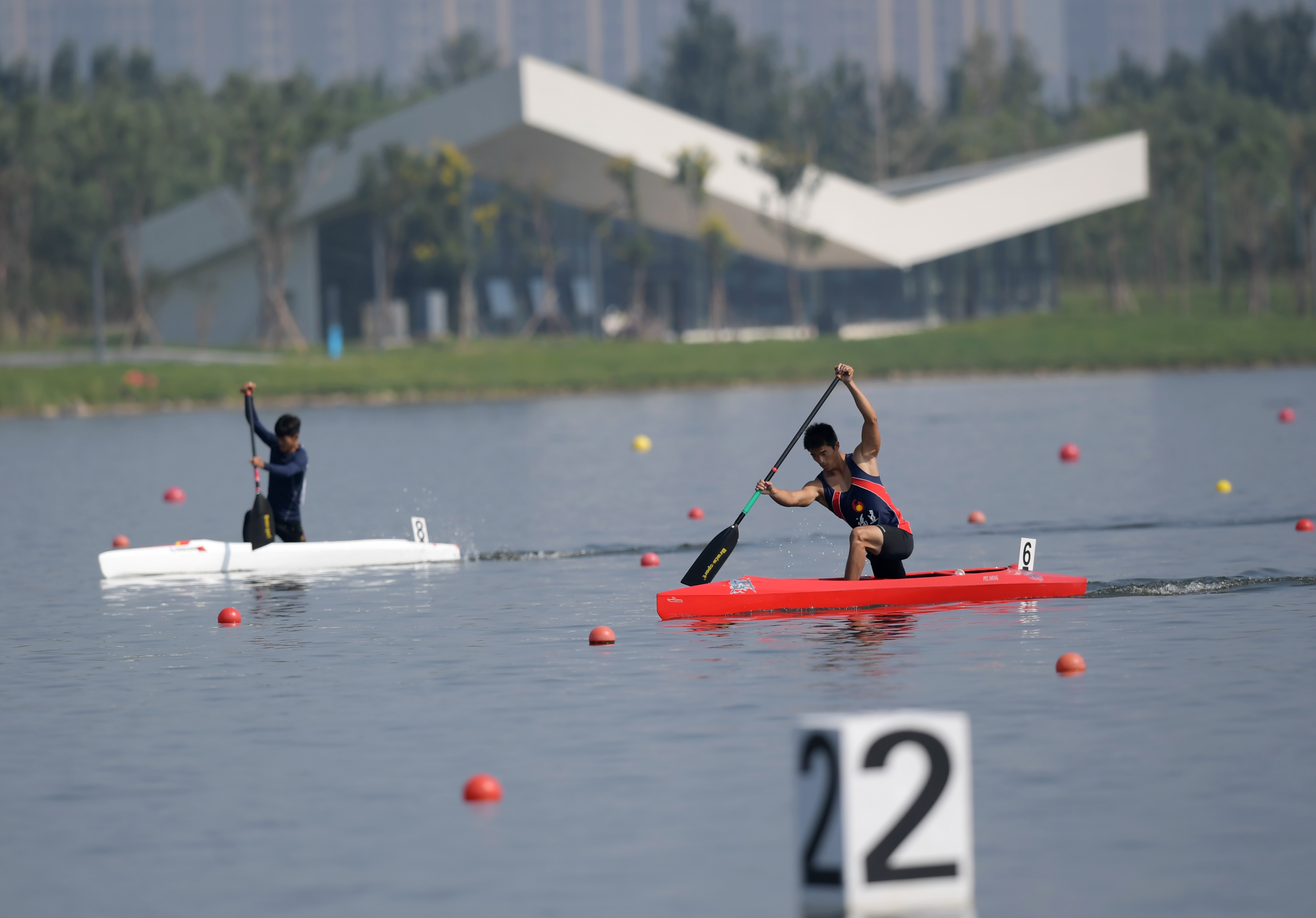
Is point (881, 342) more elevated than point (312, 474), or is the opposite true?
point (881, 342)

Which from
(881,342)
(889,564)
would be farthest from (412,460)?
(881,342)

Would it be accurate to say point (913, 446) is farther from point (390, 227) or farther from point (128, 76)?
point (128, 76)

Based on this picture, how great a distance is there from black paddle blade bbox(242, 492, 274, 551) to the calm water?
39.7 inches

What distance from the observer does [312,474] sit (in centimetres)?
3409

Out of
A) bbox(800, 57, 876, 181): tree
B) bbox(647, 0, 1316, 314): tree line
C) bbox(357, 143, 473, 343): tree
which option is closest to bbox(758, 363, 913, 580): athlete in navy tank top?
bbox(357, 143, 473, 343): tree

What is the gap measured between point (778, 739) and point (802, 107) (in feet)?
370

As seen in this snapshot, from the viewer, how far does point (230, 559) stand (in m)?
21.0

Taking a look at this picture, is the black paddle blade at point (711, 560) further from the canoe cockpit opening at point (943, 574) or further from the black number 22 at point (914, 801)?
the black number 22 at point (914, 801)

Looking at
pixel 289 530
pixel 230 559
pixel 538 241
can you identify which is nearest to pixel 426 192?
pixel 538 241

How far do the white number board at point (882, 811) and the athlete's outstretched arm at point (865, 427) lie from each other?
25.4ft

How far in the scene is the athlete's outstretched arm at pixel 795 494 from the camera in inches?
615

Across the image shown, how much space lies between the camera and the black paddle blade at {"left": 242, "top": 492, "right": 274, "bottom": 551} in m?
20.8

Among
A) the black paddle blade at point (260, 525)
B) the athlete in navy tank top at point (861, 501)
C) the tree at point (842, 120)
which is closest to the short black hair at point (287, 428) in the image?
the black paddle blade at point (260, 525)

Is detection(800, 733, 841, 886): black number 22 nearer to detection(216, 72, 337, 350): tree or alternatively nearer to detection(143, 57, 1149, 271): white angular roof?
detection(143, 57, 1149, 271): white angular roof
